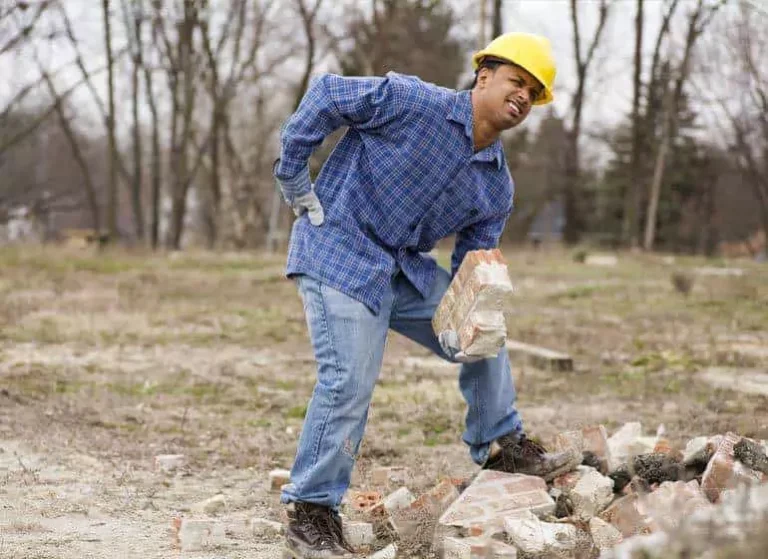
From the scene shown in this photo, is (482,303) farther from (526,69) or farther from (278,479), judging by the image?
(278,479)

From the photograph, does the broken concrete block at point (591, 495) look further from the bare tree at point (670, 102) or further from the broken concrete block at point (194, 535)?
the bare tree at point (670, 102)

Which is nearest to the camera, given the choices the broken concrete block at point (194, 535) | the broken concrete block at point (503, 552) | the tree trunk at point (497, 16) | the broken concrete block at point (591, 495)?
the broken concrete block at point (503, 552)

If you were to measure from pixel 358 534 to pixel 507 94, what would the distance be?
1.69 metres

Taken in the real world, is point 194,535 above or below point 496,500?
below

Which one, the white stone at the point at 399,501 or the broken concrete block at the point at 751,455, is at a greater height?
the broken concrete block at the point at 751,455

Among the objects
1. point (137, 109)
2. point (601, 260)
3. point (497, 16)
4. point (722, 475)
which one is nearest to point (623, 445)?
point (722, 475)

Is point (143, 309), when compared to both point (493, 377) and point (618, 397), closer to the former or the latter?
point (618, 397)

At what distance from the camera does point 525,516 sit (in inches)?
168

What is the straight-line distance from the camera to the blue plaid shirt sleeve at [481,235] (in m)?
4.64

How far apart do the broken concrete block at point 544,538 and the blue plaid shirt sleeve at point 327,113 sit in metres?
1.40

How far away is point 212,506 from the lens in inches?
196

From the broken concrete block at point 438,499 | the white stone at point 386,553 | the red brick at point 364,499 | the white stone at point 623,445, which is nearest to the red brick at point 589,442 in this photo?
the white stone at point 623,445

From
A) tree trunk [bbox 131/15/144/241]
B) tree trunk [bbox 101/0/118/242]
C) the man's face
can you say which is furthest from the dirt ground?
tree trunk [bbox 131/15/144/241]

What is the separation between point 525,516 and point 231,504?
4.80 feet
